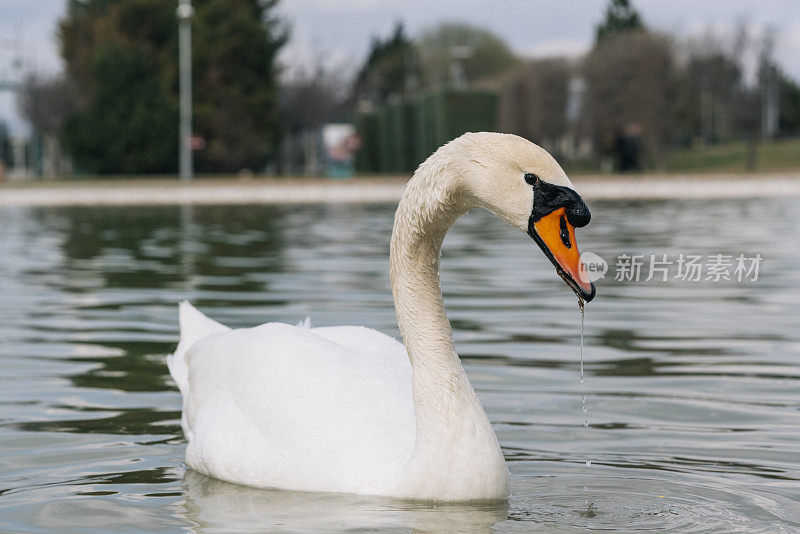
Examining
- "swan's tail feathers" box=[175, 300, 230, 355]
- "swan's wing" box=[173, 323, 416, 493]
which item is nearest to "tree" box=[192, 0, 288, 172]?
"swan's tail feathers" box=[175, 300, 230, 355]

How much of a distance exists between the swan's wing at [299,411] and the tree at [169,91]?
143 feet

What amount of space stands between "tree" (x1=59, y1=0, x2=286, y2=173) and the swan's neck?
44362 millimetres

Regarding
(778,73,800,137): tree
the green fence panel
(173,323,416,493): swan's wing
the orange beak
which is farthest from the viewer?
(778,73,800,137): tree

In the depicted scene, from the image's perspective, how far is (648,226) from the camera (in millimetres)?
18609

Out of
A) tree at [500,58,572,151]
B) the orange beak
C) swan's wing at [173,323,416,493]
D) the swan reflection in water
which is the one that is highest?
tree at [500,58,572,151]

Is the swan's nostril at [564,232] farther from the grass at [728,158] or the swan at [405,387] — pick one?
the grass at [728,158]

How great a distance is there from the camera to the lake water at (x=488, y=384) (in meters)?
4.51

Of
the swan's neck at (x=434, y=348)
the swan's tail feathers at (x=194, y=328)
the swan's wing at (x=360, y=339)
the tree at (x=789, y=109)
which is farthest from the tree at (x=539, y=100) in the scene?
the swan's neck at (x=434, y=348)

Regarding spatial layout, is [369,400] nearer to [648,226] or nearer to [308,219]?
[648,226]

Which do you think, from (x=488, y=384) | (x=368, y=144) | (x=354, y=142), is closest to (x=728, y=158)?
(x=354, y=142)

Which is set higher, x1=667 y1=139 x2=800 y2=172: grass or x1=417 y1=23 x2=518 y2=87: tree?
x1=417 y1=23 x2=518 y2=87: tree

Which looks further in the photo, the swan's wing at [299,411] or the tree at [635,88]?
the tree at [635,88]

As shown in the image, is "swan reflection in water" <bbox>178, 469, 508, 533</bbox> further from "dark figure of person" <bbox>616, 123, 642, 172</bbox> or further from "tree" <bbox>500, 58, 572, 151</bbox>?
"tree" <bbox>500, 58, 572, 151</bbox>

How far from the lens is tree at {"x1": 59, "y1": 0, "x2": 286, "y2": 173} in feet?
158
